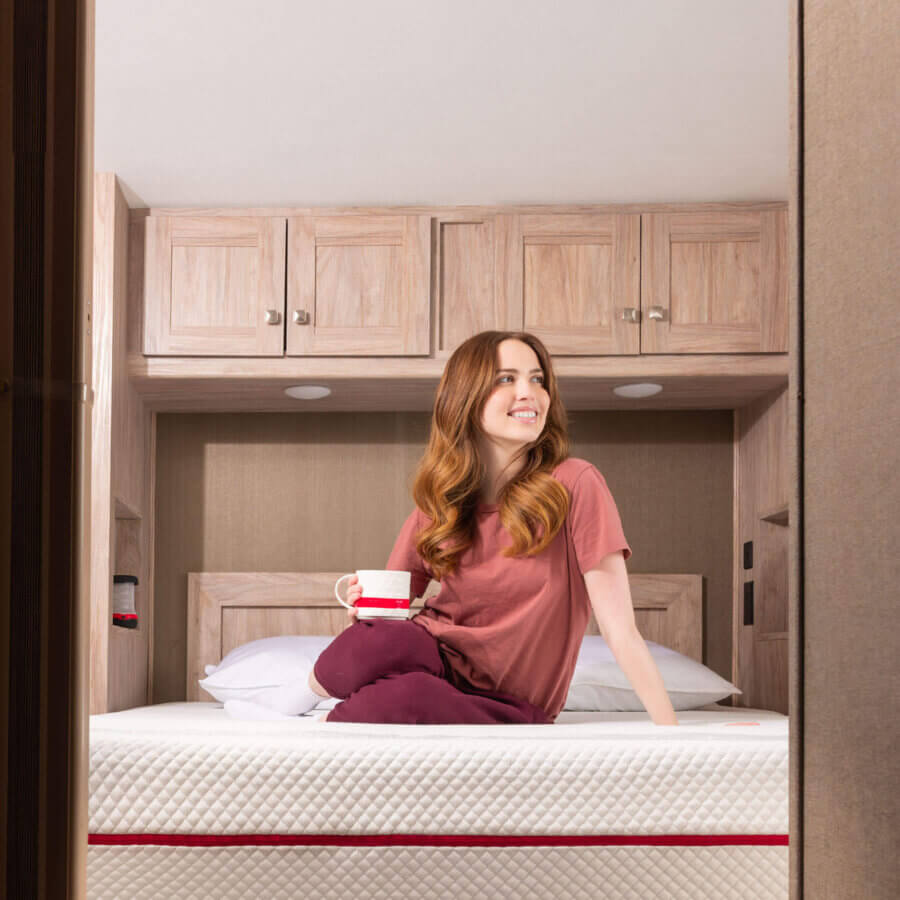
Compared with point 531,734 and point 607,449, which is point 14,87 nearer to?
point 531,734

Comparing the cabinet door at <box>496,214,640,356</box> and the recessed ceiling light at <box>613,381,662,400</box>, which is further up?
the cabinet door at <box>496,214,640,356</box>

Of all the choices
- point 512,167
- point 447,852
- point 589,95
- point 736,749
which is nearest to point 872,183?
point 736,749

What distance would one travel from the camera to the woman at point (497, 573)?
5.60ft

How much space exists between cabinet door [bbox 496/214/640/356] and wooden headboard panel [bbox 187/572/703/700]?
86 cm

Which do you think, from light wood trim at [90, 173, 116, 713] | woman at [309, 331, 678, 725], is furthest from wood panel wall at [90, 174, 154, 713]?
woman at [309, 331, 678, 725]

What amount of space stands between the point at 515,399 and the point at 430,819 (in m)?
0.86

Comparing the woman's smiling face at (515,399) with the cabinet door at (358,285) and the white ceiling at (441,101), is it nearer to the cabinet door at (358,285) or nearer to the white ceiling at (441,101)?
the white ceiling at (441,101)

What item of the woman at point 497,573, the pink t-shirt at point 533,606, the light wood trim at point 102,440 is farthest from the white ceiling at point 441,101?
the pink t-shirt at point 533,606

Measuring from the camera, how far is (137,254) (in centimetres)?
320

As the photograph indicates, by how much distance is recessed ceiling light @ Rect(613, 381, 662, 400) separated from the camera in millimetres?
3250

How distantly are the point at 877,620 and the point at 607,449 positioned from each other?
2.77 meters

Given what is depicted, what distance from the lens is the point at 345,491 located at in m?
3.59

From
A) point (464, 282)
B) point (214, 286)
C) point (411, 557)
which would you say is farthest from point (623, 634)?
point (214, 286)

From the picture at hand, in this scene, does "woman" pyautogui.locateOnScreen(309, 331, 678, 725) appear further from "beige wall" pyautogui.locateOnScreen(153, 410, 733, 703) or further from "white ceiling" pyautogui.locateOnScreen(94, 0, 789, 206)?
"beige wall" pyautogui.locateOnScreen(153, 410, 733, 703)
